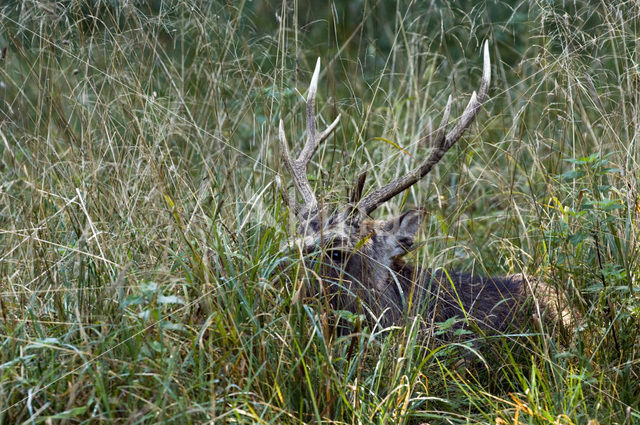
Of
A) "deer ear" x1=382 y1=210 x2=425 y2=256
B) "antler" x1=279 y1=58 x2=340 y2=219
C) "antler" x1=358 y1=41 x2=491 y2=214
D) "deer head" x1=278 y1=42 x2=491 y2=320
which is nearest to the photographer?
"deer head" x1=278 y1=42 x2=491 y2=320

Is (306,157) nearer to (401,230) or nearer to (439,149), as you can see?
(401,230)

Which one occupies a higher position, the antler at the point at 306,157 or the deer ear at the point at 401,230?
the antler at the point at 306,157

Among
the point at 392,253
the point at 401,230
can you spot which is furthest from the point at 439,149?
the point at 392,253

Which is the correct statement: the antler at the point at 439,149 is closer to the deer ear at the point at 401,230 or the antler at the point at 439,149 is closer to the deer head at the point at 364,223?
the deer head at the point at 364,223

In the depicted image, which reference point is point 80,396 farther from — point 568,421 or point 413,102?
point 413,102

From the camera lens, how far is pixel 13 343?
9.24 feet

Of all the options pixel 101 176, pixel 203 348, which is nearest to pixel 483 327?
pixel 203 348

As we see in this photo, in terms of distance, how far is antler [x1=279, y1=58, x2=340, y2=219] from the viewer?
4.27m

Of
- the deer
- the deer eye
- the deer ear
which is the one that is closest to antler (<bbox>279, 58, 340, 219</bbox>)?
the deer

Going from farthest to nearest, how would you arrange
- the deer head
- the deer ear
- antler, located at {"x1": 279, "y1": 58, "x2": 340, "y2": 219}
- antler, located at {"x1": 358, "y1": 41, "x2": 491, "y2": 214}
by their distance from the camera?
the deer ear, antler, located at {"x1": 279, "y1": 58, "x2": 340, "y2": 219}, antler, located at {"x1": 358, "y1": 41, "x2": 491, "y2": 214}, the deer head

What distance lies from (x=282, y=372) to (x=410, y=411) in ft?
1.58

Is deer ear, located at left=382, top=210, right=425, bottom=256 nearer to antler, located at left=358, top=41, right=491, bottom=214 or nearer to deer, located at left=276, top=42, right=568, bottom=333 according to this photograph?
deer, located at left=276, top=42, right=568, bottom=333

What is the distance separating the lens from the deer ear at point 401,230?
4430mm

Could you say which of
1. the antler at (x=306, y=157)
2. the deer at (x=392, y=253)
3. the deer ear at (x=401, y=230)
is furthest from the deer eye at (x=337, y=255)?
the deer ear at (x=401, y=230)
